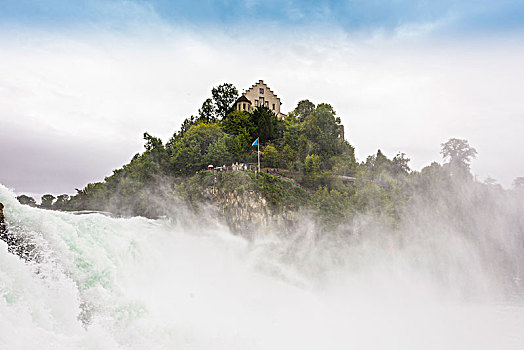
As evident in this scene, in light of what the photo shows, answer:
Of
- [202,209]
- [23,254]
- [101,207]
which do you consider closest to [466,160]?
[202,209]

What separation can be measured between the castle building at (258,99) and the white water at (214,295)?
2754 cm

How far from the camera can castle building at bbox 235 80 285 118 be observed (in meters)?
51.8

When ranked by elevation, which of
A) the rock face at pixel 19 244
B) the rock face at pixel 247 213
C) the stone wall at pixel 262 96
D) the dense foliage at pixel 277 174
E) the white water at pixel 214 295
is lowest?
the white water at pixel 214 295

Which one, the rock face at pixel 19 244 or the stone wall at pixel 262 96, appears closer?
the rock face at pixel 19 244

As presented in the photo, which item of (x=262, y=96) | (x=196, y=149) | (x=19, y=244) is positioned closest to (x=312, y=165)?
(x=196, y=149)

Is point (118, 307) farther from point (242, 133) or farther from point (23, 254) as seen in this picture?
point (242, 133)

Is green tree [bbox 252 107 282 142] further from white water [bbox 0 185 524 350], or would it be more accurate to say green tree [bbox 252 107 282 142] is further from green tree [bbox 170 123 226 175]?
white water [bbox 0 185 524 350]

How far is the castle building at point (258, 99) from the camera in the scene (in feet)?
170

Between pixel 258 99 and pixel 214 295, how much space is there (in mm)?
41938

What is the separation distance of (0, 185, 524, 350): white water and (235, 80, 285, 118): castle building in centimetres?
2754

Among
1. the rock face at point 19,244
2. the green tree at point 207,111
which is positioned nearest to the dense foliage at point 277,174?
the green tree at point 207,111

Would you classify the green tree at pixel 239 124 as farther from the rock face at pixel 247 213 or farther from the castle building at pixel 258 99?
the rock face at pixel 247 213

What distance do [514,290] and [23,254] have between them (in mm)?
40112

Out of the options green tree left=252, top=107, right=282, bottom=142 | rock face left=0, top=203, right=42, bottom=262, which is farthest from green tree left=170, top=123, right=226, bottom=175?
rock face left=0, top=203, right=42, bottom=262
